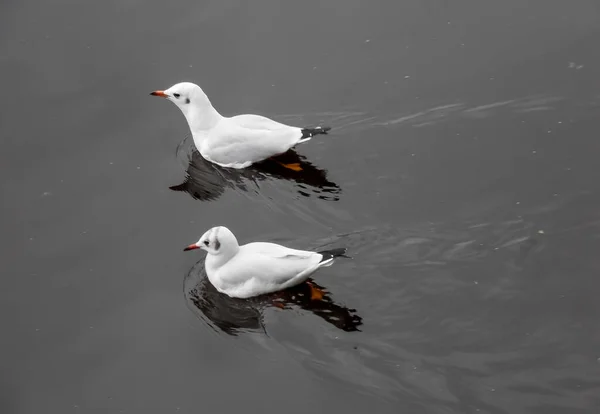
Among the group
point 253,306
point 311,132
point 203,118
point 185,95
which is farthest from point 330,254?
point 185,95

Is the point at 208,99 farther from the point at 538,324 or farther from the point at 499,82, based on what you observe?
the point at 538,324

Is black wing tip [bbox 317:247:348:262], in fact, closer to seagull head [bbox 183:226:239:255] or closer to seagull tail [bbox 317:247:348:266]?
seagull tail [bbox 317:247:348:266]

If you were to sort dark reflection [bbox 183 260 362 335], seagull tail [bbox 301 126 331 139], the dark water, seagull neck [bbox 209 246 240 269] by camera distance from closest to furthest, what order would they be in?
Answer: 1. the dark water
2. dark reflection [bbox 183 260 362 335]
3. seagull neck [bbox 209 246 240 269]
4. seagull tail [bbox 301 126 331 139]

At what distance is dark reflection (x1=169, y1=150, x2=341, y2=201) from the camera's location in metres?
11.1

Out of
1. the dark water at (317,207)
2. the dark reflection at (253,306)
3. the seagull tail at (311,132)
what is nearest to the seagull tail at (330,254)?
the dark water at (317,207)

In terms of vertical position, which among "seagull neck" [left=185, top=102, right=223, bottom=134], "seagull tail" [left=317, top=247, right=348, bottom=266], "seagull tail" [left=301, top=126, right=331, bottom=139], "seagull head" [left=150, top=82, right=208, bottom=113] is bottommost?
"seagull tail" [left=317, top=247, right=348, bottom=266]

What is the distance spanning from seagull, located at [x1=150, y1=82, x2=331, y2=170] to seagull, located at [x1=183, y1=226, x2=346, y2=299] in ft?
6.52

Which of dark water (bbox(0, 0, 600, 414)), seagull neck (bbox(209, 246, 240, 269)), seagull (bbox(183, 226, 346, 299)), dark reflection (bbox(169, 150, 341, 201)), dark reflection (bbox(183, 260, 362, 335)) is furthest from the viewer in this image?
dark reflection (bbox(169, 150, 341, 201))

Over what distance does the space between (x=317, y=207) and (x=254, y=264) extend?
4.60 feet

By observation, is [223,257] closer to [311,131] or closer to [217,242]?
[217,242]

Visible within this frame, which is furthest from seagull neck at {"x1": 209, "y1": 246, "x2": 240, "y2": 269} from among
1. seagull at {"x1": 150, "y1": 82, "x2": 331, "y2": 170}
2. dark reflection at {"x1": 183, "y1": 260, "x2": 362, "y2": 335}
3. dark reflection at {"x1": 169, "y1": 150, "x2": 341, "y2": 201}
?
seagull at {"x1": 150, "y1": 82, "x2": 331, "y2": 170}

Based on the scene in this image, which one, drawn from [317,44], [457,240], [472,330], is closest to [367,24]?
[317,44]

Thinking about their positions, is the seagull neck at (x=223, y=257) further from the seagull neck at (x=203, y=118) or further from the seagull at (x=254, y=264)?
the seagull neck at (x=203, y=118)

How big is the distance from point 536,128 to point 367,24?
3110 mm
